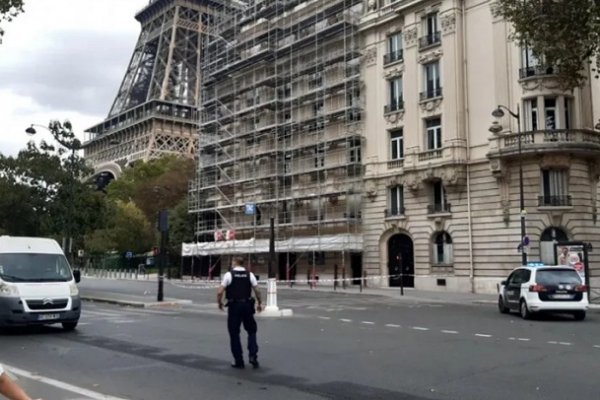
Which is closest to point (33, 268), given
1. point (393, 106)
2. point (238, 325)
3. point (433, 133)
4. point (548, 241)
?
point (238, 325)

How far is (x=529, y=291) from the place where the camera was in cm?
1933

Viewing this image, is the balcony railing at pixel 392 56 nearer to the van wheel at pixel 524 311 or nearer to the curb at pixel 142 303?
the curb at pixel 142 303

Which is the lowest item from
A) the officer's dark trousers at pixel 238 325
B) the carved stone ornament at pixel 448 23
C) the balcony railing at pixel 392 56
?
the officer's dark trousers at pixel 238 325

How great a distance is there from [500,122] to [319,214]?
47.7 ft

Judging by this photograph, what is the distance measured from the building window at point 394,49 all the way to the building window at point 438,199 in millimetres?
8762

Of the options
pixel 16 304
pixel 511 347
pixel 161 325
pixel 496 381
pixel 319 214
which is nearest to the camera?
Result: pixel 496 381

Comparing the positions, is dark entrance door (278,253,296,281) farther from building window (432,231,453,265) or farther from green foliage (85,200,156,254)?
green foliage (85,200,156,254)

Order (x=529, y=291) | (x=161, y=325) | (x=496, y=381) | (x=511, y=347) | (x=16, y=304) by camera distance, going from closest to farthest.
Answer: (x=496, y=381) < (x=511, y=347) < (x=16, y=304) < (x=161, y=325) < (x=529, y=291)

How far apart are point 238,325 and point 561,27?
14.5 m

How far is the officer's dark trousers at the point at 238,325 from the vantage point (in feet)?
32.9

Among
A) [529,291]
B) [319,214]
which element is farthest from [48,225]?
[529,291]

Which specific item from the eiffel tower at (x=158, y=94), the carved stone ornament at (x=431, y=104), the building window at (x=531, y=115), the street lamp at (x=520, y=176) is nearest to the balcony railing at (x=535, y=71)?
the building window at (x=531, y=115)

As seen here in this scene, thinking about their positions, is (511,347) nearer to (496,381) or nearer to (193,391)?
(496,381)

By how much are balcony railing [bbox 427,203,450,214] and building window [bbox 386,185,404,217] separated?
6.97 feet
